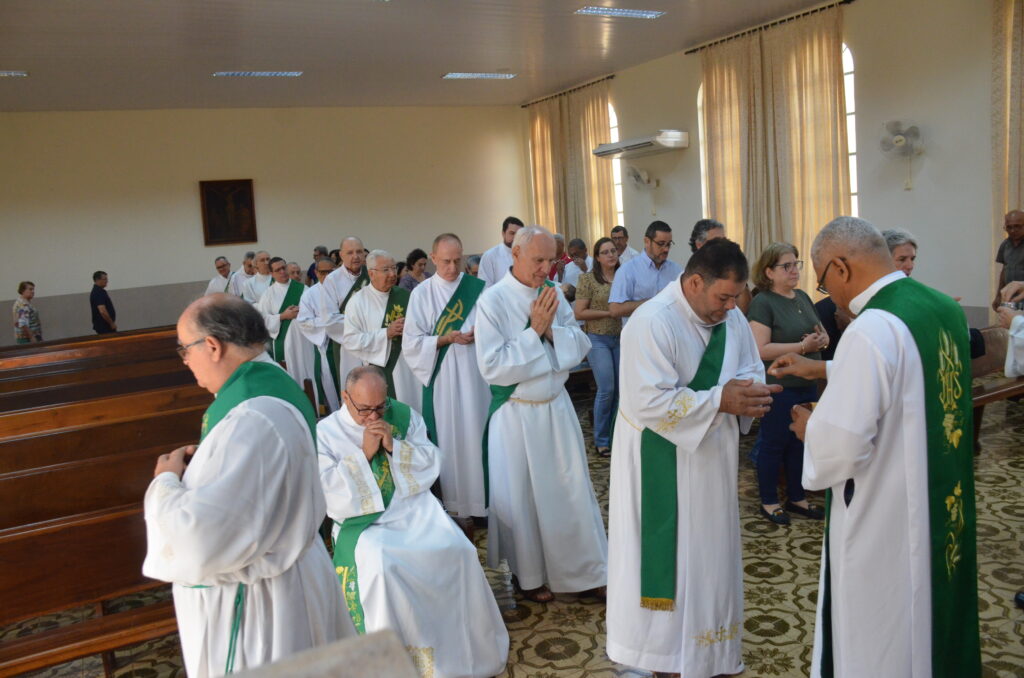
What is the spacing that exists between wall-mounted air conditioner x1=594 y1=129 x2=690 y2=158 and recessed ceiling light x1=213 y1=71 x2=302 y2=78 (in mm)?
4825

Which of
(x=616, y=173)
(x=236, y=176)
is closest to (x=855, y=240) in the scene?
(x=616, y=173)

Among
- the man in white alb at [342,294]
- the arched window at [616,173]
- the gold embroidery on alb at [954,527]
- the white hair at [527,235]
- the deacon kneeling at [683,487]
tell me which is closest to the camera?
the gold embroidery on alb at [954,527]

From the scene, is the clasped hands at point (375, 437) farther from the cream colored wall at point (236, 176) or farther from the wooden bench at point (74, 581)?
the cream colored wall at point (236, 176)

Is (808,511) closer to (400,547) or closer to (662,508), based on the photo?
(662,508)

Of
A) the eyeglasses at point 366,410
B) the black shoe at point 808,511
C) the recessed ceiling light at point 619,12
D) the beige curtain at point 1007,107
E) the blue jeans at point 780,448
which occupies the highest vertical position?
the recessed ceiling light at point 619,12

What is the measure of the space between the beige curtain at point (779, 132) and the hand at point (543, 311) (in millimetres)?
6737

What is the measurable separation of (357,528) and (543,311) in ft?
4.41

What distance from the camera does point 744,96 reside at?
35.6 ft

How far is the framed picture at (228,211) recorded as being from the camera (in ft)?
48.3

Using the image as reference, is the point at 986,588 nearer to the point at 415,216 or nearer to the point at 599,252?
the point at 599,252

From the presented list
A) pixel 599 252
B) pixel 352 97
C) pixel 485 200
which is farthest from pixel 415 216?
pixel 599 252

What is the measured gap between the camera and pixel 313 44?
33.2ft

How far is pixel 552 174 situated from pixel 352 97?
13.0 ft

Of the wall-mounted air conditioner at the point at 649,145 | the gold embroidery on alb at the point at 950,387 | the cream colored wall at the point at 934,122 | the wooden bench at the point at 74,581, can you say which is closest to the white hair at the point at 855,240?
the gold embroidery on alb at the point at 950,387
